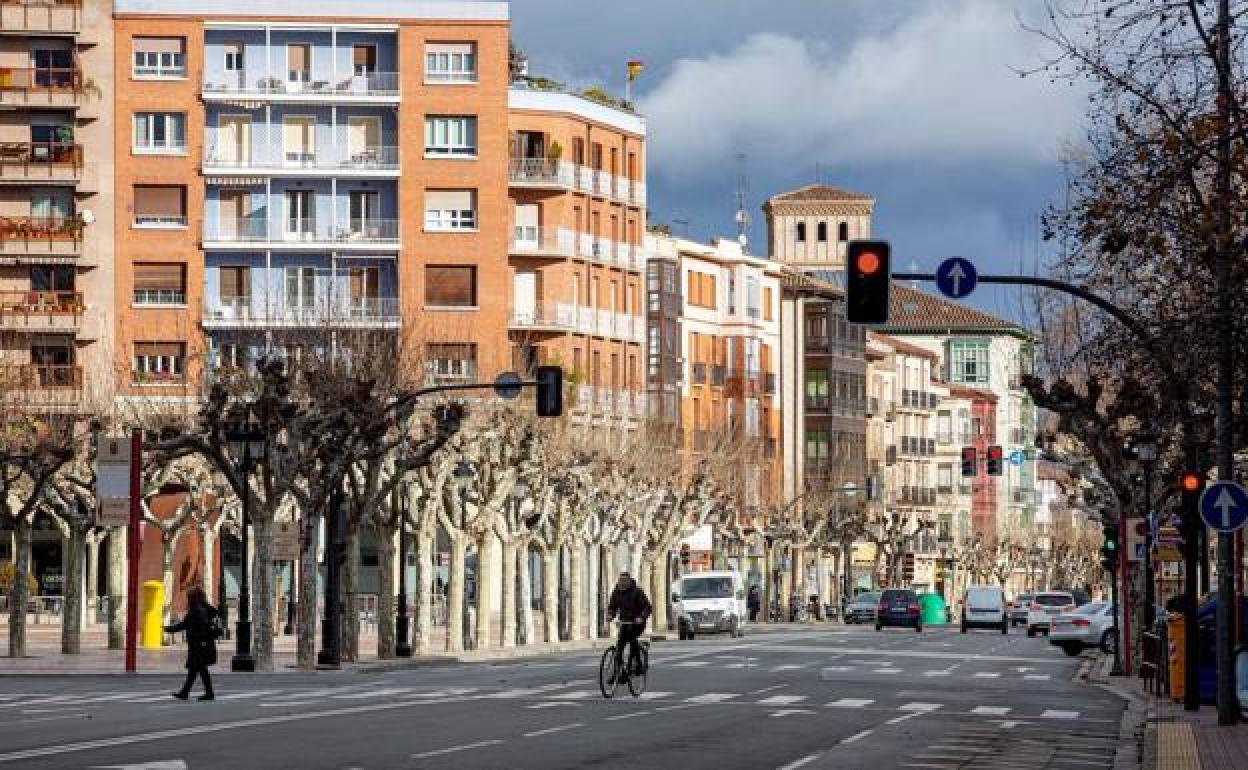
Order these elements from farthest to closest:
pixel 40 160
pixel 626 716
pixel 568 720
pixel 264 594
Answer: pixel 40 160 < pixel 264 594 < pixel 626 716 < pixel 568 720

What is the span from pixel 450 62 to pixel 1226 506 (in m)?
75.4

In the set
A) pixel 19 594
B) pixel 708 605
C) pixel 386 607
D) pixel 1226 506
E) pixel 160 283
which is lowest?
pixel 708 605

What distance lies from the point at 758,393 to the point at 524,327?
104ft

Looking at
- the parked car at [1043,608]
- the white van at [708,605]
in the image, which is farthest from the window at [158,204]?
the parked car at [1043,608]

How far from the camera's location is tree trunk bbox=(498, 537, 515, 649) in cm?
7276

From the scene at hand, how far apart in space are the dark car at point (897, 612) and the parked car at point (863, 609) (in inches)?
488

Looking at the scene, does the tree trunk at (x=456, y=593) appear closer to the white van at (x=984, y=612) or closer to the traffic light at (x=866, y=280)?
the traffic light at (x=866, y=280)

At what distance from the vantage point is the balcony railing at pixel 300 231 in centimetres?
10475

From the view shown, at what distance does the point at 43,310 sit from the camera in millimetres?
99938

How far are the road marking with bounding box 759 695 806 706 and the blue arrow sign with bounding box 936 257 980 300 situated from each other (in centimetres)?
704

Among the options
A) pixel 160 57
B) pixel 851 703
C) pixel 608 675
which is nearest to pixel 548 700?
pixel 608 675

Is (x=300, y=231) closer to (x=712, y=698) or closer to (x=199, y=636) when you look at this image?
(x=712, y=698)

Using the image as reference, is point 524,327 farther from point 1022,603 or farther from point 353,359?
point 353,359

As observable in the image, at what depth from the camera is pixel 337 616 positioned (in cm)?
5428
